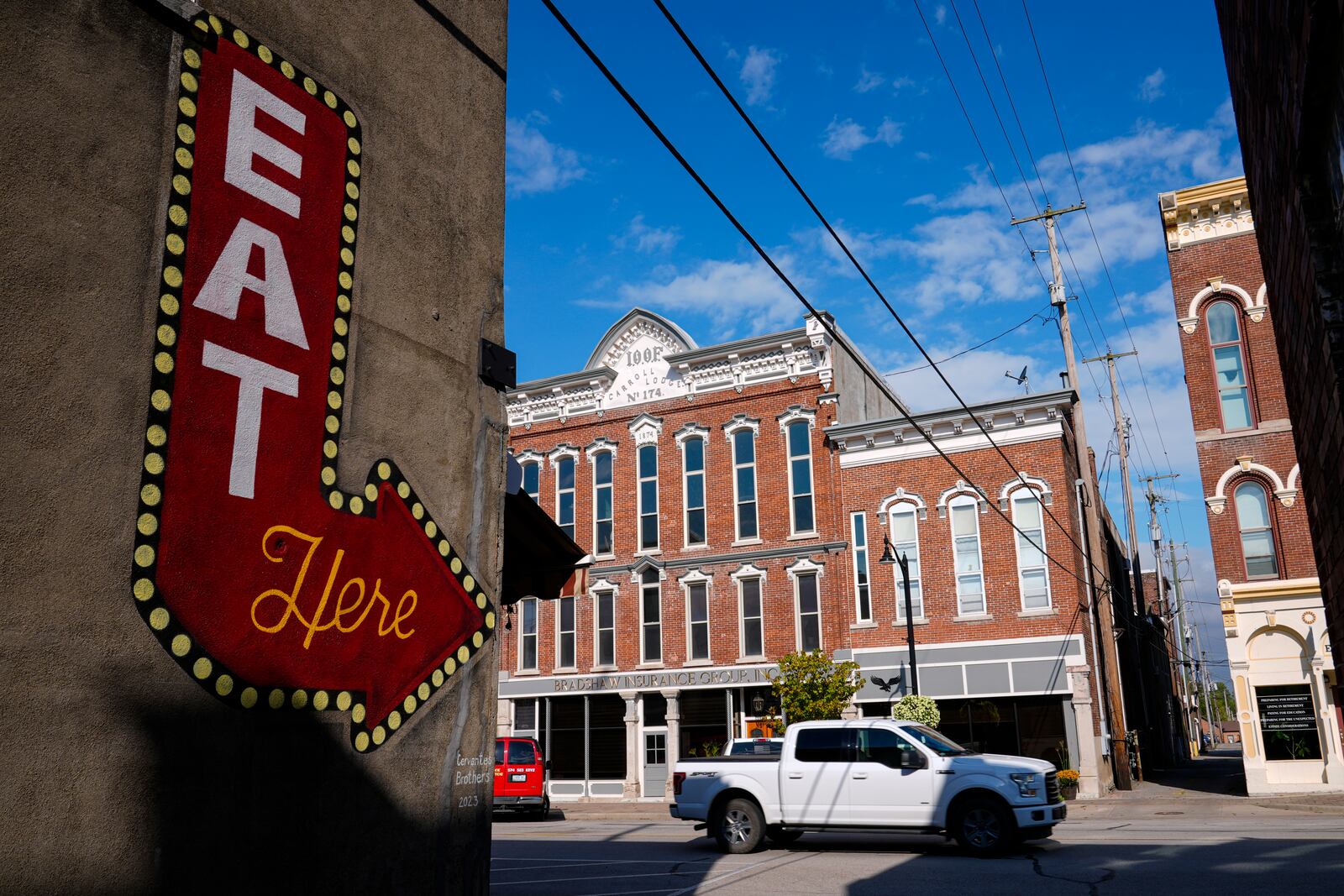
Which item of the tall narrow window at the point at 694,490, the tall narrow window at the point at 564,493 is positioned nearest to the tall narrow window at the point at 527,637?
the tall narrow window at the point at 564,493

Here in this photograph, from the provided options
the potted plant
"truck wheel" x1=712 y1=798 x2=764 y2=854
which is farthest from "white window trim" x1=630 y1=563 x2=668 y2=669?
"truck wheel" x1=712 y1=798 x2=764 y2=854

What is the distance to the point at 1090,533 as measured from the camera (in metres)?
28.4

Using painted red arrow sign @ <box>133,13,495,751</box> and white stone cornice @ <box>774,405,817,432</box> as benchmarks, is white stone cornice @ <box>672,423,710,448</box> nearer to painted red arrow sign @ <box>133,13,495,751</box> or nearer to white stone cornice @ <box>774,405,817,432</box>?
white stone cornice @ <box>774,405,817,432</box>

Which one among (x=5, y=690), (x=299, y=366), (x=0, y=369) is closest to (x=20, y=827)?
(x=5, y=690)

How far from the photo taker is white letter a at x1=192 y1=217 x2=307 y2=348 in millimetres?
5328

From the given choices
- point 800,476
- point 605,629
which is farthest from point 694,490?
point 605,629

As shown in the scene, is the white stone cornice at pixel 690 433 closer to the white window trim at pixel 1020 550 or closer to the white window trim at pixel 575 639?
the white window trim at pixel 575 639

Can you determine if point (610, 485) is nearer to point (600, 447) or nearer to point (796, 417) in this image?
point (600, 447)

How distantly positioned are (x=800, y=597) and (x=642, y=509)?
235 inches

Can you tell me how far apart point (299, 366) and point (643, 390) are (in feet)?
92.3

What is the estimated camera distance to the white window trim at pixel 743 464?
3127cm

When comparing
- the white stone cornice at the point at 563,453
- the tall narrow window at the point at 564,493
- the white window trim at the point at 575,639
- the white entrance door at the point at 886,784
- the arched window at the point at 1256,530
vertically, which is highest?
the white stone cornice at the point at 563,453

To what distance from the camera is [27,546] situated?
4.23 metres

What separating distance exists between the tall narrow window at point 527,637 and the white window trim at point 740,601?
7.20 meters
